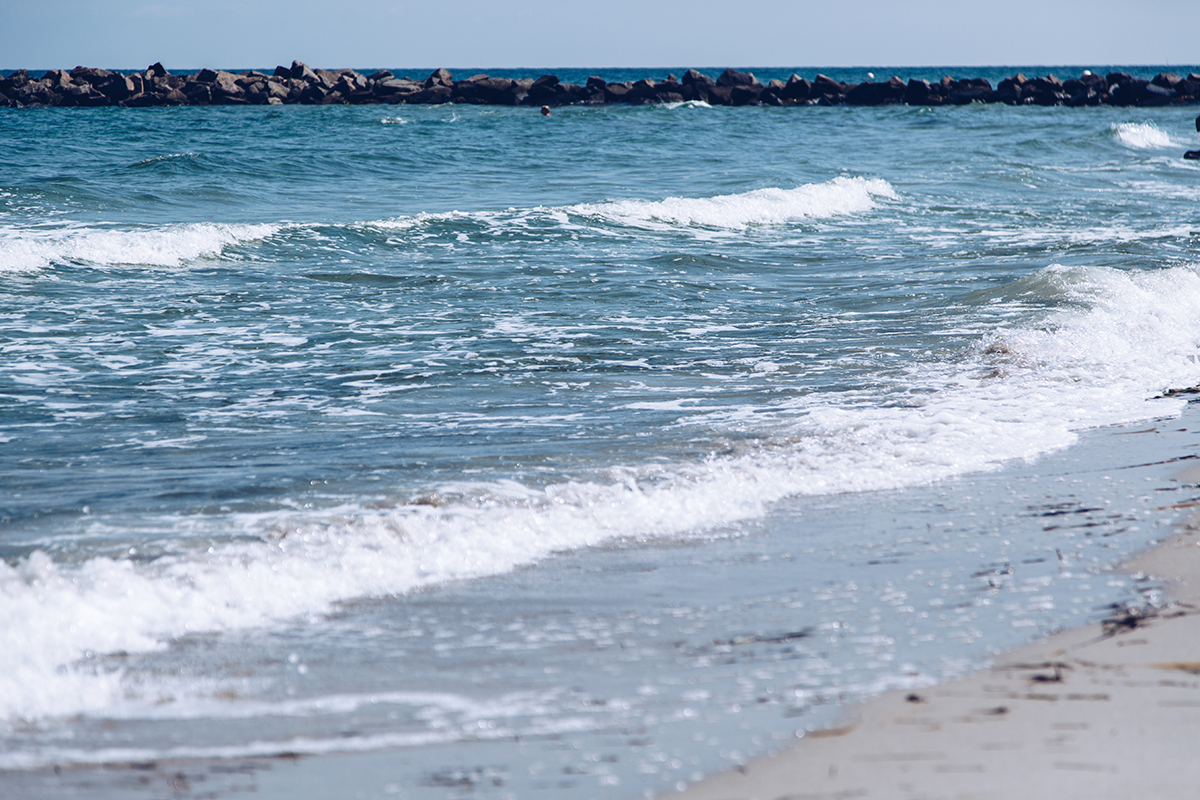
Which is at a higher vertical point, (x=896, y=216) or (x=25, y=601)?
(x=896, y=216)

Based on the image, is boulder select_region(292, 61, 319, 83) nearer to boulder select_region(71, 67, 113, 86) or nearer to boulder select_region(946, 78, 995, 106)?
boulder select_region(71, 67, 113, 86)

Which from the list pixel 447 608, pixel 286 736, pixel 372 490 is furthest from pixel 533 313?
pixel 286 736

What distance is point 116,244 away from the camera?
41.2ft

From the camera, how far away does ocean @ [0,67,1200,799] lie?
111 inches

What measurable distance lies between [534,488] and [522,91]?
160ft

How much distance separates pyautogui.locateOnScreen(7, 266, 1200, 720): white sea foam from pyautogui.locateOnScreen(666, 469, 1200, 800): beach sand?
1658mm

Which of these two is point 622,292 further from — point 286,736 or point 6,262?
point 286,736

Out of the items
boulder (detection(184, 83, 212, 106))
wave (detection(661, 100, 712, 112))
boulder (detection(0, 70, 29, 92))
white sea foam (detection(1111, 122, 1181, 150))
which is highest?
boulder (detection(0, 70, 29, 92))

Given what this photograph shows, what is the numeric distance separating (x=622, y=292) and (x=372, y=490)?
619cm

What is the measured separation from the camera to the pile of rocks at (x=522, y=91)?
48.2m

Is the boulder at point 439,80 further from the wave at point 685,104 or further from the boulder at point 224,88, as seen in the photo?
the wave at point 685,104

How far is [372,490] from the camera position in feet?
15.5

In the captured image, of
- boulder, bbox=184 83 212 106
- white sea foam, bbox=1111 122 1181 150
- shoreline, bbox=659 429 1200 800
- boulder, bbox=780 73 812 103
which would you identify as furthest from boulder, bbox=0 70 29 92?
shoreline, bbox=659 429 1200 800

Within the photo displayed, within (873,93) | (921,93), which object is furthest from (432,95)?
(921,93)
